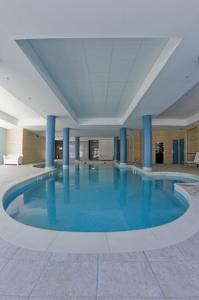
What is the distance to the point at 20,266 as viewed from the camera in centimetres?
156

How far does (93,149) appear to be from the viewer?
1034 inches

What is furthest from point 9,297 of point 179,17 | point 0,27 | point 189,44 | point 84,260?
point 189,44

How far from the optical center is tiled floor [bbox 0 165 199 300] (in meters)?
1.28

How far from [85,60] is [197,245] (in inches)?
178

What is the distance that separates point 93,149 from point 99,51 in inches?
871

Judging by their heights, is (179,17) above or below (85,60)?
below

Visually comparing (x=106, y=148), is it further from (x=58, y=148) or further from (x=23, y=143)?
(x=23, y=143)

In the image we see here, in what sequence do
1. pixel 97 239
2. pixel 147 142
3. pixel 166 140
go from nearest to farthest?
1. pixel 97 239
2. pixel 147 142
3. pixel 166 140

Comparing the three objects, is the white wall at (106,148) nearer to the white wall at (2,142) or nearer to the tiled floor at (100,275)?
the white wall at (2,142)

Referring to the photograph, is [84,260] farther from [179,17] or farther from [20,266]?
[179,17]

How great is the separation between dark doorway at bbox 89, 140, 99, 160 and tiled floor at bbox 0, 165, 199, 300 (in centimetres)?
2427

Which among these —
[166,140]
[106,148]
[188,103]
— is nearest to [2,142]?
[188,103]

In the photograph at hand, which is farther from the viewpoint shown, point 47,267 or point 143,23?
point 143,23

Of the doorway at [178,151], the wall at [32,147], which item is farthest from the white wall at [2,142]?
the doorway at [178,151]
